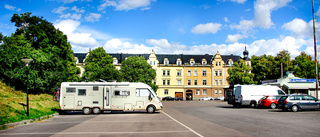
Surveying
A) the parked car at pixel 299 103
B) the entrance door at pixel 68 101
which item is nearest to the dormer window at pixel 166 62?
the entrance door at pixel 68 101

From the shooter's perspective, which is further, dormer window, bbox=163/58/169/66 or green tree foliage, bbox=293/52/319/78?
dormer window, bbox=163/58/169/66

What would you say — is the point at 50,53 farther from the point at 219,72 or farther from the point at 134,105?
the point at 219,72

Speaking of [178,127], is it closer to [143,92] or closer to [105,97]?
[143,92]

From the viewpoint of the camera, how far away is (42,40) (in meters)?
39.4

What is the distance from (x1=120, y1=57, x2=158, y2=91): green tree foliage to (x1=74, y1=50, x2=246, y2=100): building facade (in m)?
13.5

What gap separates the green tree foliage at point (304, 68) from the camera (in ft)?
225

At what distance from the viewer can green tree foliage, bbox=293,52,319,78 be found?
68.7 m

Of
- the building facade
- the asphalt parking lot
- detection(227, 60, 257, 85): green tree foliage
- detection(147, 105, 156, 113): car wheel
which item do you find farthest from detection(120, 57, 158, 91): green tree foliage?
the asphalt parking lot

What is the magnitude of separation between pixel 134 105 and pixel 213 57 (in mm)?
62351

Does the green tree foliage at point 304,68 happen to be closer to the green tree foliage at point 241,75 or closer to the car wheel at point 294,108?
the green tree foliage at point 241,75

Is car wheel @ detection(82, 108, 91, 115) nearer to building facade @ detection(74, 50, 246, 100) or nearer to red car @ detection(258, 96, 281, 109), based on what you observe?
red car @ detection(258, 96, 281, 109)

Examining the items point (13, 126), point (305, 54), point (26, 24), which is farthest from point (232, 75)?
point (13, 126)

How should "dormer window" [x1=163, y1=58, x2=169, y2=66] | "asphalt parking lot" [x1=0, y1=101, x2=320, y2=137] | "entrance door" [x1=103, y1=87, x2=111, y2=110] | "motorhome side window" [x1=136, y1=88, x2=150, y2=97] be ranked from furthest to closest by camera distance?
"dormer window" [x1=163, y1=58, x2=169, y2=66] < "motorhome side window" [x1=136, y1=88, x2=150, y2=97] < "entrance door" [x1=103, y1=87, x2=111, y2=110] < "asphalt parking lot" [x1=0, y1=101, x2=320, y2=137]

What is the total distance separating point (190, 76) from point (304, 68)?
102 ft
